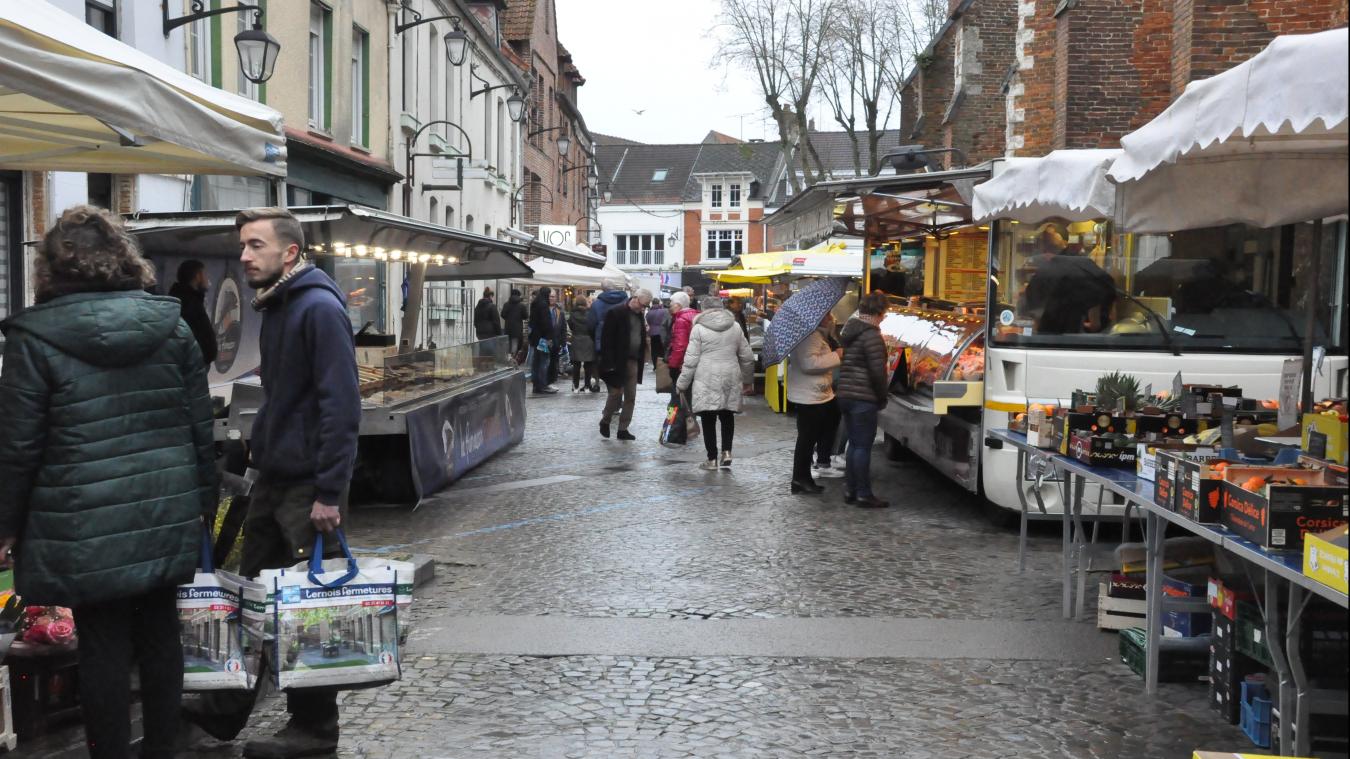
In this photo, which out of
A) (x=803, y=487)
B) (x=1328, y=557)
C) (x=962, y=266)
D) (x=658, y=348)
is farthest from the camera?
(x=658, y=348)

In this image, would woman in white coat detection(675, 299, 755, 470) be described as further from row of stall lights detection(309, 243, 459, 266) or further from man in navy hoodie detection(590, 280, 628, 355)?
man in navy hoodie detection(590, 280, 628, 355)

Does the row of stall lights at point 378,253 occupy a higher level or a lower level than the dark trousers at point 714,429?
higher

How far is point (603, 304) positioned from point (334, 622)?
15.7m

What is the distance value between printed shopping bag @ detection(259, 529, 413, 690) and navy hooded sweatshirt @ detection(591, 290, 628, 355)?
1199cm

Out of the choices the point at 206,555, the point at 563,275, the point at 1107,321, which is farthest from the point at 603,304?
the point at 206,555

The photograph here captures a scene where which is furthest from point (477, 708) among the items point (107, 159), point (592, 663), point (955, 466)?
point (955, 466)

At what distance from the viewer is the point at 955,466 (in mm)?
10555

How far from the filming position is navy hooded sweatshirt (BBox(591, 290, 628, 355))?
58.5 feet

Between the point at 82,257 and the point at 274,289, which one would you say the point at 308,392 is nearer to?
the point at 274,289

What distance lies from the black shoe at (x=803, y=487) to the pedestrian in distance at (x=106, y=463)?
7831mm

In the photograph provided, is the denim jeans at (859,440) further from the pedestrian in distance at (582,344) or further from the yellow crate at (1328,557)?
the pedestrian in distance at (582,344)

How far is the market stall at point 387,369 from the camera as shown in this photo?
1016cm

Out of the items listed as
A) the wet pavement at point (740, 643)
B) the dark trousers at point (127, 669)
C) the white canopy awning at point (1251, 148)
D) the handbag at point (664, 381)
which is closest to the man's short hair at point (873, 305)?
the wet pavement at point (740, 643)

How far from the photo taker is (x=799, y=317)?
11.7 meters
